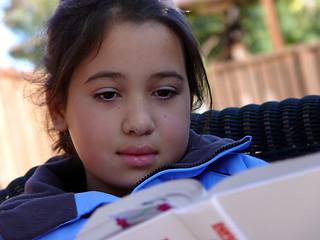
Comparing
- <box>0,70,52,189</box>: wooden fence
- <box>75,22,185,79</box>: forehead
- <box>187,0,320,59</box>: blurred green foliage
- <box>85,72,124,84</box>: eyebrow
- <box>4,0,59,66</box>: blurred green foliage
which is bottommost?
<box>0,70,52,189</box>: wooden fence

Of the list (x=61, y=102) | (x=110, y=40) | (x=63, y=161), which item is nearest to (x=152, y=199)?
(x=110, y=40)

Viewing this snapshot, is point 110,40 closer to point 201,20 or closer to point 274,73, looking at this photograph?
point 274,73

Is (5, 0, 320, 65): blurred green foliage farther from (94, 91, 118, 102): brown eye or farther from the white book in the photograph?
the white book

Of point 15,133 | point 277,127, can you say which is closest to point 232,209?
point 277,127

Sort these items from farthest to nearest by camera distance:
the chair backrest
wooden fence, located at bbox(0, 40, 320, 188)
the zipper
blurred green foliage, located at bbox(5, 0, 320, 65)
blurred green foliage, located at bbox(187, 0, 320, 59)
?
blurred green foliage, located at bbox(187, 0, 320, 59), blurred green foliage, located at bbox(5, 0, 320, 65), wooden fence, located at bbox(0, 40, 320, 188), the chair backrest, the zipper

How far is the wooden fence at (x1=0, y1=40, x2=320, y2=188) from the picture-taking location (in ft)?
21.0

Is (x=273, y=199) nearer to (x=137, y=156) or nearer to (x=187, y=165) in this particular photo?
(x=187, y=165)

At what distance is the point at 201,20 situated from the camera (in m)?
16.1

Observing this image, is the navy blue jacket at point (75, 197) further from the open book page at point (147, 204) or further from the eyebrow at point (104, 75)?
the open book page at point (147, 204)

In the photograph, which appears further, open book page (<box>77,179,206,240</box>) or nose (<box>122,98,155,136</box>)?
Result: nose (<box>122,98,155,136</box>)

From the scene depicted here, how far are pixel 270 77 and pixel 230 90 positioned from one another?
2.39 feet

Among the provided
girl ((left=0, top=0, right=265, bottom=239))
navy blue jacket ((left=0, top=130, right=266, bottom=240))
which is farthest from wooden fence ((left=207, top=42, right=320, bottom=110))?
navy blue jacket ((left=0, top=130, right=266, bottom=240))

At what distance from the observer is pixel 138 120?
4.45 ft

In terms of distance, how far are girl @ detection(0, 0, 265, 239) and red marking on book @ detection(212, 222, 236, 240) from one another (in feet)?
1.95
